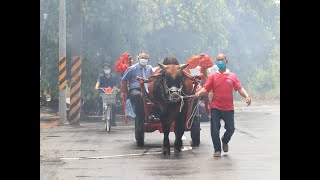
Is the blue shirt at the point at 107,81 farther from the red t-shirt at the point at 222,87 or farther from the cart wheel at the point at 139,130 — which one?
the red t-shirt at the point at 222,87

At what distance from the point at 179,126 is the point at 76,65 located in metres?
11.6

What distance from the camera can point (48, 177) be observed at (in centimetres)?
A: 1462

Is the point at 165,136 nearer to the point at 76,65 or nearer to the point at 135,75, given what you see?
the point at 135,75

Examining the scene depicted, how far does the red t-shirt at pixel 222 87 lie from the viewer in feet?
58.1

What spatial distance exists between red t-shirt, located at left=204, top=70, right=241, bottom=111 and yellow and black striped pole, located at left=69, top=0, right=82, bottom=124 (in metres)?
11.8

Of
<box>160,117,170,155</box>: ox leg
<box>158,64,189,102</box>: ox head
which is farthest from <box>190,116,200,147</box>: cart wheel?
<box>158,64,189,102</box>: ox head

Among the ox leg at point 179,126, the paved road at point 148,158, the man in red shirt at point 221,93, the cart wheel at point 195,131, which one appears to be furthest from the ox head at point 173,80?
the cart wheel at point 195,131

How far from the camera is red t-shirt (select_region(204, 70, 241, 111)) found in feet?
58.1

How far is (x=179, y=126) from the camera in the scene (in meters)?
18.2

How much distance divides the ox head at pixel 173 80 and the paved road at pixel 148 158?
4.05 ft

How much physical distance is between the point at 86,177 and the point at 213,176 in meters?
2.06

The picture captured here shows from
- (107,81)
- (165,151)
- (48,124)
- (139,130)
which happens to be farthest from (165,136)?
(48,124)
